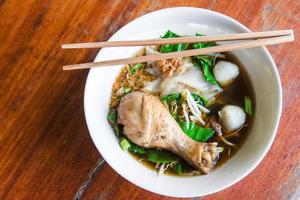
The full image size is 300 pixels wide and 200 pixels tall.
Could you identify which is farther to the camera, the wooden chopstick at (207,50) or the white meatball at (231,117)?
the white meatball at (231,117)

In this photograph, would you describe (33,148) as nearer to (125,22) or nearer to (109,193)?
(109,193)

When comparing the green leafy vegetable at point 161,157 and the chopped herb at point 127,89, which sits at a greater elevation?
the chopped herb at point 127,89

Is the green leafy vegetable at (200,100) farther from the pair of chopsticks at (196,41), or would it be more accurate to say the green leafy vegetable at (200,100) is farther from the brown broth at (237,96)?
the pair of chopsticks at (196,41)

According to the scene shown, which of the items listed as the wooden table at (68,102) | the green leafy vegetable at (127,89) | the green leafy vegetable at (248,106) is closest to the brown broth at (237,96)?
the green leafy vegetable at (248,106)

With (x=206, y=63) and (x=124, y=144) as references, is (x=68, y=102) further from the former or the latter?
(x=206, y=63)

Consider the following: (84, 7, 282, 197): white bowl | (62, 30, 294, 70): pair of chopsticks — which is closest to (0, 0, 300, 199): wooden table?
(84, 7, 282, 197): white bowl

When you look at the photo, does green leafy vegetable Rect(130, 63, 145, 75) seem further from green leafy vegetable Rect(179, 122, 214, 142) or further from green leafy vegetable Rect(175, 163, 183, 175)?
green leafy vegetable Rect(175, 163, 183, 175)

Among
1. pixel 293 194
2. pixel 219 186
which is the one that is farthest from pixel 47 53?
pixel 293 194
